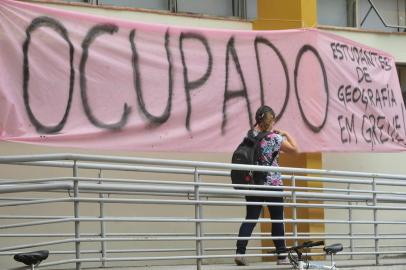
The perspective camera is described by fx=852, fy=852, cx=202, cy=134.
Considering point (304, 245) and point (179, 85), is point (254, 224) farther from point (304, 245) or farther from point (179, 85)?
point (179, 85)

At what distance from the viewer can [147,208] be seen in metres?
10.9

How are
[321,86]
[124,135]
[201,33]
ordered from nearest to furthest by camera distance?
[124,135] → [201,33] → [321,86]

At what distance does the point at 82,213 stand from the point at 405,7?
285 inches

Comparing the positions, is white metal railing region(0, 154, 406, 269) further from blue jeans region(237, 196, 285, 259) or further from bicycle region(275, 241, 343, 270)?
bicycle region(275, 241, 343, 270)

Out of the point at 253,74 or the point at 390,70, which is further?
the point at 390,70

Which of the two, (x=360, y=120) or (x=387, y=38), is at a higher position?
(x=387, y=38)

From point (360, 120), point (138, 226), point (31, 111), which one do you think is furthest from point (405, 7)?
point (31, 111)

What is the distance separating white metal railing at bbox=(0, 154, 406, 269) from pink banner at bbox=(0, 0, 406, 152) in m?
0.46

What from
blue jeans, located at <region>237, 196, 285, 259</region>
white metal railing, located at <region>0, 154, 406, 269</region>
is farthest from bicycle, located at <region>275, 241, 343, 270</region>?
blue jeans, located at <region>237, 196, 285, 259</region>

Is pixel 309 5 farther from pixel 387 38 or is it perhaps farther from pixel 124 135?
pixel 124 135

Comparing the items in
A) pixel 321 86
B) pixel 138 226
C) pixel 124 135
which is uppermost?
pixel 321 86

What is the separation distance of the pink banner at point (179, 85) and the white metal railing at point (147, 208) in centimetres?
46

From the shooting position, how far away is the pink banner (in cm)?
860

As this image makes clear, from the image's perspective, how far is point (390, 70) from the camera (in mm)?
12430
